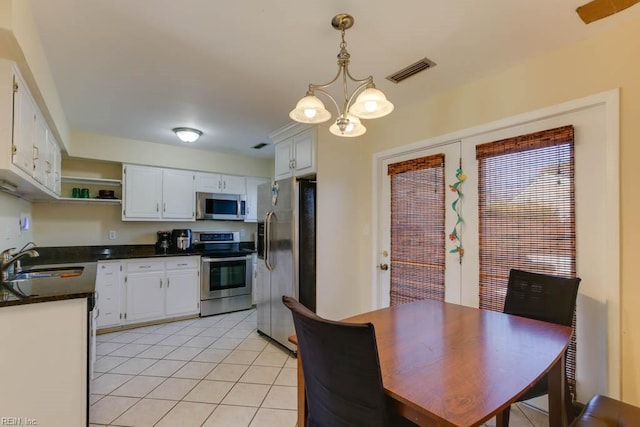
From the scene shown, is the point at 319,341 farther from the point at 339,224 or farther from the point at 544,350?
the point at 339,224

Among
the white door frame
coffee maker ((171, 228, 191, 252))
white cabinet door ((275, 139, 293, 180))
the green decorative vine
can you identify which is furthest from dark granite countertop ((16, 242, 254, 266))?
the white door frame

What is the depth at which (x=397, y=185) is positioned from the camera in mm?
3111

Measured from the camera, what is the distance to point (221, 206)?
4.67 meters

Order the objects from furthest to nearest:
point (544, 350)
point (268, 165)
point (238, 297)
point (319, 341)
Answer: point (268, 165)
point (238, 297)
point (544, 350)
point (319, 341)

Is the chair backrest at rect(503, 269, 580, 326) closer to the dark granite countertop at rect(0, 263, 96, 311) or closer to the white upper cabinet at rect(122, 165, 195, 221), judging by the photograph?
the dark granite countertop at rect(0, 263, 96, 311)

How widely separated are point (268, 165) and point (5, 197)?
3.28 metres

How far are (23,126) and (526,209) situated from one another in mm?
3320

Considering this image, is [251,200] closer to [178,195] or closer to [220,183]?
[220,183]

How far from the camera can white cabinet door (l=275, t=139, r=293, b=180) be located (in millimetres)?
3408

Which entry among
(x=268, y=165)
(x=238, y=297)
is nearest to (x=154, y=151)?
(x=268, y=165)

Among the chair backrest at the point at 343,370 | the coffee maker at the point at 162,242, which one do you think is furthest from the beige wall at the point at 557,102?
the coffee maker at the point at 162,242

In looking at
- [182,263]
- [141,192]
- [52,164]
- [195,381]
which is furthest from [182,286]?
[52,164]

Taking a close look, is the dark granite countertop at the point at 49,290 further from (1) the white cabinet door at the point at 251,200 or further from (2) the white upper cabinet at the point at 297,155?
(1) the white cabinet door at the point at 251,200

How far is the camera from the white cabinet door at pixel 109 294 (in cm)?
360
